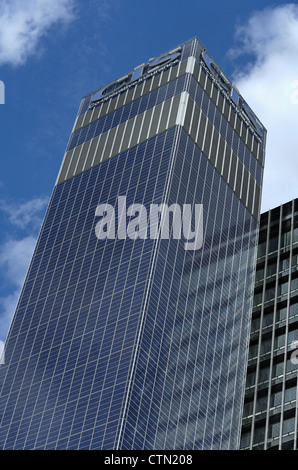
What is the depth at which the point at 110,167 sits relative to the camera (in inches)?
6703

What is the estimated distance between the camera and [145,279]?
138 metres

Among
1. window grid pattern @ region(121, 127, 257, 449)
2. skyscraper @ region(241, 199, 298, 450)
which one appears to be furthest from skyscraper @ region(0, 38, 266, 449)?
skyscraper @ region(241, 199, 298, 450)

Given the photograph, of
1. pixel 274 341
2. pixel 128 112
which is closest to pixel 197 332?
pixel 274 341

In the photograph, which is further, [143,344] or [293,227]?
[293,227]

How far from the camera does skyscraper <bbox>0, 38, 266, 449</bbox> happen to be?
419 ft

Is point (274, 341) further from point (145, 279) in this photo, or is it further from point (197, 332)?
point (145, 279)

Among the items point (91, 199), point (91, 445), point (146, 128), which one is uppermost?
point (146, 128)

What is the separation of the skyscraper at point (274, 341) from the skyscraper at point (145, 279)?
6.58ft

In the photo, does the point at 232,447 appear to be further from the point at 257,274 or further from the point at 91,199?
the point at 91,199

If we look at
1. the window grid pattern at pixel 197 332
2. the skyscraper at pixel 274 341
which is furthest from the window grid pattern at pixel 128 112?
the skyscraper at pixel 274 341

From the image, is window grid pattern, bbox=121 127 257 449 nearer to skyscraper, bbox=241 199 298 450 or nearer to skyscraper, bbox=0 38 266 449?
skyscraper, bbox=0 38 266 449

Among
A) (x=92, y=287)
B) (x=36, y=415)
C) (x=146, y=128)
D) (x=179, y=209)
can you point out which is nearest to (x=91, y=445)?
(x=36, y=415)

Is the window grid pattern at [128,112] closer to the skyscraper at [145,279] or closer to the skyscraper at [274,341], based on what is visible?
the skyscraper at [145,279]

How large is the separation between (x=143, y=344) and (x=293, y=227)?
38391mm
